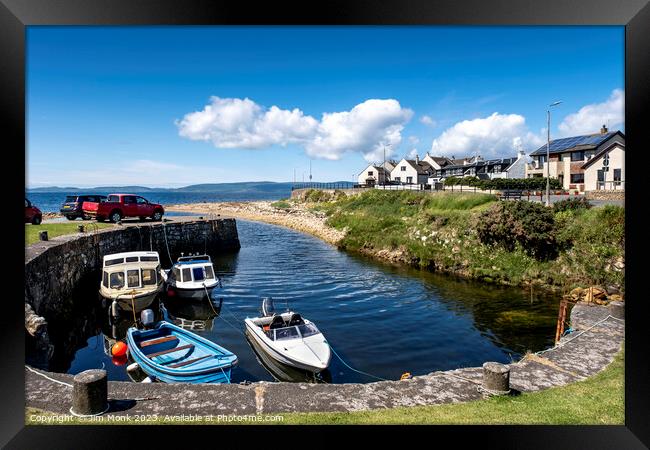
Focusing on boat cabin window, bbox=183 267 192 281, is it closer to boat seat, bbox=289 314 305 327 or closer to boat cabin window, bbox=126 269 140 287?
boat cabin window, bbox=126 269 140 287

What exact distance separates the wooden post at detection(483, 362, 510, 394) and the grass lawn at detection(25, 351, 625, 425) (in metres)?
0.15

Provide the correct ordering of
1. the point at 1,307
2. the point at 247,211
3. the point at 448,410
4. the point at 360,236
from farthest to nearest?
the point at 247,211, the point at 360,236, the point at 448,410, the point at 1,307

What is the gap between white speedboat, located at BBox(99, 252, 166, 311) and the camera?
51.4 ft

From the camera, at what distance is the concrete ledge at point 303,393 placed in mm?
6539

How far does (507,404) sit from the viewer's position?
22.1ft

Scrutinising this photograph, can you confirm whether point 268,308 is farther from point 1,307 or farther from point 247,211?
point 247,211

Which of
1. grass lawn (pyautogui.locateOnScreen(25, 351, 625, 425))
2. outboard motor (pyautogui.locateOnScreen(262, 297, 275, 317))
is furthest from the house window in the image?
grass lawn (pyautogui.locateOnScreen(25, 351, 625, 425))

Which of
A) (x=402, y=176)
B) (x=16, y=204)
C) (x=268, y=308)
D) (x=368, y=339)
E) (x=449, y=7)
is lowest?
(x=368, y=339)

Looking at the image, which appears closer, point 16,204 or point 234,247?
point 16,204

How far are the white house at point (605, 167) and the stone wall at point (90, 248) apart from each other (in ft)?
102

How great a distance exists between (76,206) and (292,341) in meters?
20.7

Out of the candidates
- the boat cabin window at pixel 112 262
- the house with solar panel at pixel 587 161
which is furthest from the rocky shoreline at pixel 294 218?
the boat cabin window at pixel 112 262

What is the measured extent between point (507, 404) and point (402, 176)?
221 ft

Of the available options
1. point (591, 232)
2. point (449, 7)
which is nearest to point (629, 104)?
point (449, 7)
